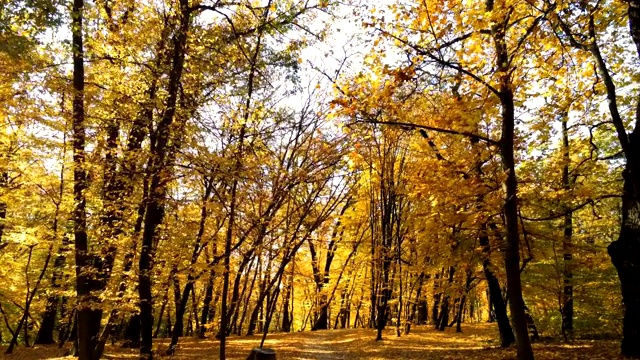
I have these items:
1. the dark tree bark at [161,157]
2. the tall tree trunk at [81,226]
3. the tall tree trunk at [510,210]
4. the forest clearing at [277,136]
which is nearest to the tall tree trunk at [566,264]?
the forest clearing at [277,136]

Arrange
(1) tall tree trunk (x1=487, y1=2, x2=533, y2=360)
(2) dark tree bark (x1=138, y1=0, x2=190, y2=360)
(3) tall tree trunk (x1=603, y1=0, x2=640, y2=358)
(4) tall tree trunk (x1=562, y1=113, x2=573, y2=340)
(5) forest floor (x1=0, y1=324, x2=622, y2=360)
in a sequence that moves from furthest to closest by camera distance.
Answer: (4) tall tree trunk (x1=562, y1=113, x2=573, y2=340) < (5) forest floor (x1=0, y1=324, x2=622, y2=360) < (3) tall tree trunk (x1=603, y1=0, x2=640, y2=358) < (2) dark tree bark (x1=138, y1=0, x2=190, y2=360) < (1) tall tree trunk (x1=487, y1=2, x2=533, y2=360)

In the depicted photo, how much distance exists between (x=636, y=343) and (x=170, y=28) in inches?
438

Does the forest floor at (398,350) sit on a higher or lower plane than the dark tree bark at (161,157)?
lower

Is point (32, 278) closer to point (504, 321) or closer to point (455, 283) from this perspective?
point (455, 283)

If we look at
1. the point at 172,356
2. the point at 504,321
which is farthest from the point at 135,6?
the point at 504,321

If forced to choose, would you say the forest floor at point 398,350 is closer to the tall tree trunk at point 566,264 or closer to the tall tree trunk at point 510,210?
the tall tree trunk at point 566,264

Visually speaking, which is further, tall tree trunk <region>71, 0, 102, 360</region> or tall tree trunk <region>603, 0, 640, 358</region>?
tall tree trunk <region>603, 0, 640, 358</region>

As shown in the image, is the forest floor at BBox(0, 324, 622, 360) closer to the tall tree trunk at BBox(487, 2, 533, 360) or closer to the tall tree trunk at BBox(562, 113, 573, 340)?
the tall tree trunk at BBox(562, 113, 573, 340)

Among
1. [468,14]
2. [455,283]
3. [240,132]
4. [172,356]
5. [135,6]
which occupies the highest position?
[135,6]

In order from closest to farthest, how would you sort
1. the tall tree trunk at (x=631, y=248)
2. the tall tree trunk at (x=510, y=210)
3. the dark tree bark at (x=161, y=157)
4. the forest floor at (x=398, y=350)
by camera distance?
the tall tree trunk at (x=510, y=210) → the dark tree bark at (x=161, y=157) → the tall tree trunk at (x=631, y=248) → the forest floor at (x=398, y=350)

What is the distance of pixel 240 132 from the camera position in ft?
26.9

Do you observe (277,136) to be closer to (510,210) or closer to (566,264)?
(510,210)

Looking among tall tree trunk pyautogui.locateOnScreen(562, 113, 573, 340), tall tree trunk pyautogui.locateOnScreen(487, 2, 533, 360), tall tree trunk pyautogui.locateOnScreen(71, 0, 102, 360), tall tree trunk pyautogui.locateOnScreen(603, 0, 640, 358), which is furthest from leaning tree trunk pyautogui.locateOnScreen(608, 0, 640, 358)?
tall tree trunk pyautogui.locateOnScreen(71, 0, 102, 360)

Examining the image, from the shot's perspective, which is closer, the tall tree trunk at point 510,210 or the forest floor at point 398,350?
the tall tree trunk at point 510,210
